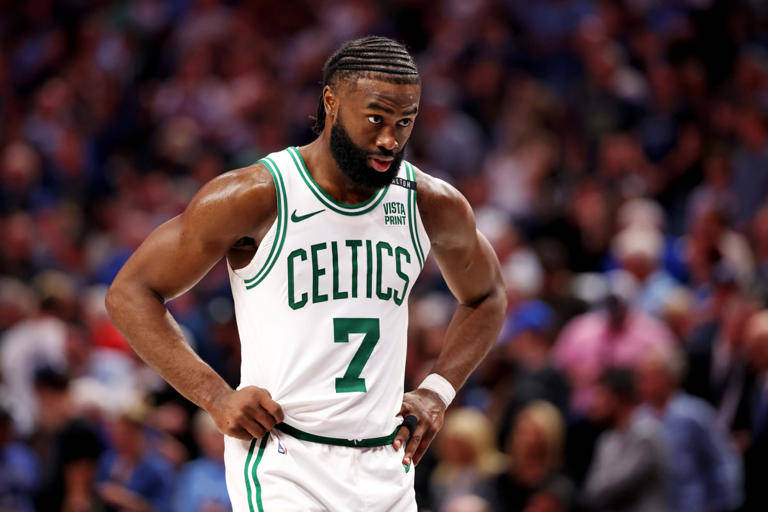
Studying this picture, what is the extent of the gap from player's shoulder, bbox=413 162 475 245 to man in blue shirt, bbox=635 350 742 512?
3.10m

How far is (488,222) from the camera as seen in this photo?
1002 cm

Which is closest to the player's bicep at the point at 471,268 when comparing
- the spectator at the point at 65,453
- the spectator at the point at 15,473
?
the spectator at the point at 65,453

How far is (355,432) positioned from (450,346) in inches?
27.9

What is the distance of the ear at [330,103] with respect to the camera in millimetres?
3926

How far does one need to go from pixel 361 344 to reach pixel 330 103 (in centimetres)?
82

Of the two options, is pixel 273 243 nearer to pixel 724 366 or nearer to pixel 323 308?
pixel 323 308

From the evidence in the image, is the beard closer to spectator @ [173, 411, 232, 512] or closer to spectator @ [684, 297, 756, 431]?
spectator @ [173, 411, 232, 512]

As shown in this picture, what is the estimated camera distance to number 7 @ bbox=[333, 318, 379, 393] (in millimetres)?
3855

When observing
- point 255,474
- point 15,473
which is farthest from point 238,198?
point 15,473

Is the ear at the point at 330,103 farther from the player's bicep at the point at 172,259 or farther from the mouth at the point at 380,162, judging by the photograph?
the player's bicep at the point at 172,259

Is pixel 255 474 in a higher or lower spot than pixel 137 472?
higher

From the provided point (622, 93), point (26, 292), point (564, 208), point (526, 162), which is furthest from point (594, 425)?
point (26, 292)

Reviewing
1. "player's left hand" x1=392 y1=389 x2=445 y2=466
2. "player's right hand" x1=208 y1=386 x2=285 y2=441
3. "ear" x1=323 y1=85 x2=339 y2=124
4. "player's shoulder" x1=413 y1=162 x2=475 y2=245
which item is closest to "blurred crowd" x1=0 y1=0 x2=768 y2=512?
"player's left hand" x1=392 y1=389 x2=445 y2=466

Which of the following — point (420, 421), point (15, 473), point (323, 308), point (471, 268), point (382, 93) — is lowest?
point (15, 473)
